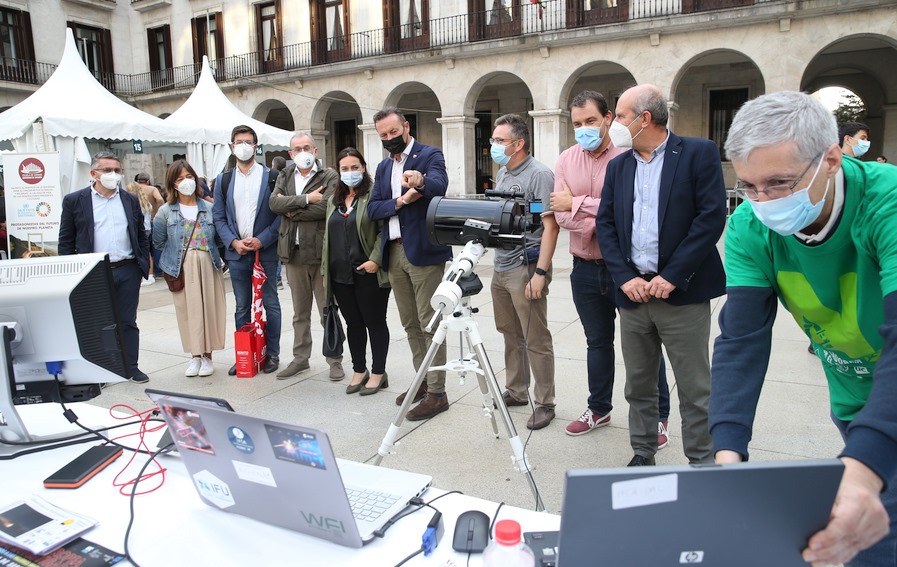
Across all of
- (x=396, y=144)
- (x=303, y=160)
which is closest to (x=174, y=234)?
(x=303, y=160)

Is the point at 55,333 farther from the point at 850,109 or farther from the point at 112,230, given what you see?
the point at 850,109

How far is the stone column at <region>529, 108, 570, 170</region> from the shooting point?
58.7 ft

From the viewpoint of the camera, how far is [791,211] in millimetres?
1537

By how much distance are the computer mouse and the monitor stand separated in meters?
1.55

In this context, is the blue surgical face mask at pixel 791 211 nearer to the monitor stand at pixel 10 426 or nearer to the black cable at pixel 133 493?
the black cable at pixel 133 493

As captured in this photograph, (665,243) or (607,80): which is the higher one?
(607,80)

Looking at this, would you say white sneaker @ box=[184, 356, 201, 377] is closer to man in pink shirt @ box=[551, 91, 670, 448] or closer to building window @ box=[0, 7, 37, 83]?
man in pink shirt @ box=[551, 91, 670, 448]

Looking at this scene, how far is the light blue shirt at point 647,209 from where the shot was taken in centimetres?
314

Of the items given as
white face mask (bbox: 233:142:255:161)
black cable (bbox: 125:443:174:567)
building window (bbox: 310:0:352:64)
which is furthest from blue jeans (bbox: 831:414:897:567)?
building window (bbox: 310:0:352:64)

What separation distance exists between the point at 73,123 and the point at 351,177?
24.3ft

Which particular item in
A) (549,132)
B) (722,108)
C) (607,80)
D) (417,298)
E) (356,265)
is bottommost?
(417,298)

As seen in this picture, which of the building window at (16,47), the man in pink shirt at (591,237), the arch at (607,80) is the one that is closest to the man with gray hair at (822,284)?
the man in pink shirt at (591,237)

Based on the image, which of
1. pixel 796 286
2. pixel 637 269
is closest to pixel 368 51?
pixel 637 269

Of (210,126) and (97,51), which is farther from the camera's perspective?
(97,51)
